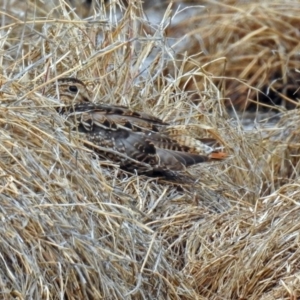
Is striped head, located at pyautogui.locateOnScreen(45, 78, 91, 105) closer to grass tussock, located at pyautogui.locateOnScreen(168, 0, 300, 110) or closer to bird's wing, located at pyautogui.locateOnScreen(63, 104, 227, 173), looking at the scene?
bird's wing, located at pyautogui.locateOnScreen(63, 104, 227, 173)

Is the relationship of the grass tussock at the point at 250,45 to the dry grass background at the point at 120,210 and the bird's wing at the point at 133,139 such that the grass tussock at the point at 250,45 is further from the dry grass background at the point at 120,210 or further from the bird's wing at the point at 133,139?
the bird's wing at the point at 133,139

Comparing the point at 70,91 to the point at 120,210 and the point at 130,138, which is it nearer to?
the point at 130,138

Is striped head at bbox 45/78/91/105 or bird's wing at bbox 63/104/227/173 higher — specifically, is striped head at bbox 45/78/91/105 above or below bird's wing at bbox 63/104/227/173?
above

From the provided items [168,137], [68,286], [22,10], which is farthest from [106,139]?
[22,10]

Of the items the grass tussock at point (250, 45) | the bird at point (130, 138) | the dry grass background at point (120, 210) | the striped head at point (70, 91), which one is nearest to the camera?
the dry grass background at point (120, 210)

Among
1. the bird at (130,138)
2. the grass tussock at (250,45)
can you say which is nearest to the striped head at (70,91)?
the bird at (130,138)

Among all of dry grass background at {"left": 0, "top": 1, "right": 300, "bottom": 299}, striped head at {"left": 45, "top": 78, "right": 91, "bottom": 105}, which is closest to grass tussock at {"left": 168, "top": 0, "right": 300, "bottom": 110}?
dry grass background at {"left": 0, "top": 1, "right": 300, "bottom": 299}

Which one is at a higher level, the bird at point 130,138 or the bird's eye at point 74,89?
the bird's eye at point 74,89

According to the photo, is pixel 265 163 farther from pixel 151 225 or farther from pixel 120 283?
pixel 120 283
